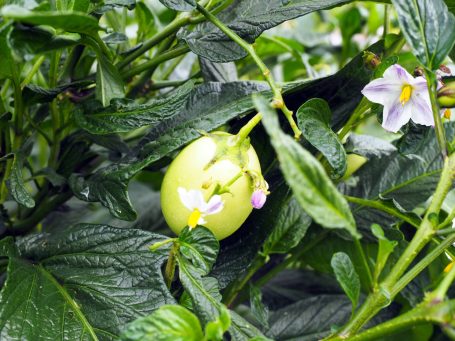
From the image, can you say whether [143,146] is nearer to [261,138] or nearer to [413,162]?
[261,138]

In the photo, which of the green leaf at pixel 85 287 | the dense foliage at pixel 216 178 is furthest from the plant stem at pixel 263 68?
the green leaf at pixel 85 287

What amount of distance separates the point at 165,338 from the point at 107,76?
0.65ft

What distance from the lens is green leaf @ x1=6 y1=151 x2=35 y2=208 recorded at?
359 mm

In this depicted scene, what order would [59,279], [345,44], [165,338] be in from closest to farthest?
[165,338] → [59,279] → [345,44]

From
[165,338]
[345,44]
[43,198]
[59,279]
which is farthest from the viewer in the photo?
[345,44]

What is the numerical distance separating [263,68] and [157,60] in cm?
12

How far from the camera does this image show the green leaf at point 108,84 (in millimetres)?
389

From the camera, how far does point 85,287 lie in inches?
14.0

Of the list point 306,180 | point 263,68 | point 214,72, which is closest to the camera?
point 306,180

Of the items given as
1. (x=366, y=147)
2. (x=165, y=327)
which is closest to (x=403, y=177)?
(x=366, y=147)

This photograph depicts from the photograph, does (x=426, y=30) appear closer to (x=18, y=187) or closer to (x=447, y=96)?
(x=447, y=96)

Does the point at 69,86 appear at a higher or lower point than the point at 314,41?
higher

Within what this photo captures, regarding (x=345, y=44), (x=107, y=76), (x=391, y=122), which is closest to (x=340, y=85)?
(x=391, y=122)

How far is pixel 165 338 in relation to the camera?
0.26m
